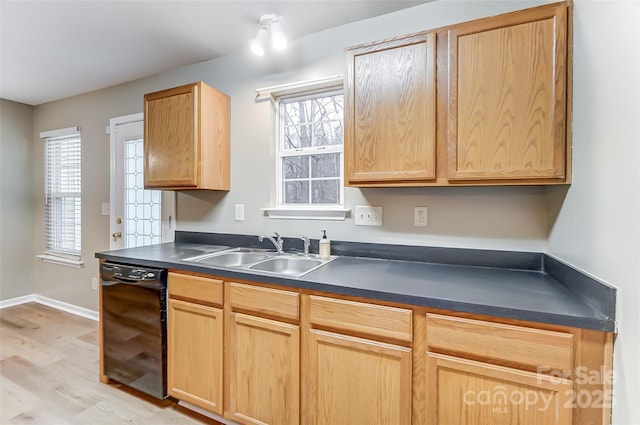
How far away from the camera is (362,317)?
1276 mm

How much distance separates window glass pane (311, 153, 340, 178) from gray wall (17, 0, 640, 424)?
0.79ft

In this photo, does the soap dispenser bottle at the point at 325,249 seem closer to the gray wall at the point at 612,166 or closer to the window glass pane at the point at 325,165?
the window glass pane at the point at 325,165

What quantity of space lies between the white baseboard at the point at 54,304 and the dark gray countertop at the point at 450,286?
198 cm

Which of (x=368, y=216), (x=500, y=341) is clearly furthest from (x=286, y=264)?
(x=500, y=341)

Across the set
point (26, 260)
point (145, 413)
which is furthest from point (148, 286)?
point (26, 260)

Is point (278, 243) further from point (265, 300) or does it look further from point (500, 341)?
point (500, 341)

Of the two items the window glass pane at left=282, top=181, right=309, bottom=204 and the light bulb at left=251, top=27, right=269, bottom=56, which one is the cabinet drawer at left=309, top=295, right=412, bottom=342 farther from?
the light bulb at left=251, top=27, right=269, bottom=56

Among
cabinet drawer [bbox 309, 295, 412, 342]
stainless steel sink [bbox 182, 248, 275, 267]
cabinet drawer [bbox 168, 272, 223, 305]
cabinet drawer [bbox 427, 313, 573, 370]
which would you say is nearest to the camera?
cabinet drawer [bbox 427, 313, 573, 370]

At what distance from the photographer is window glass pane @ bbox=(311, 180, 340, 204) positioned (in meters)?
2.14

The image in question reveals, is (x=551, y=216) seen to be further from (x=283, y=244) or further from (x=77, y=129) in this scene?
(x=77, y=129)

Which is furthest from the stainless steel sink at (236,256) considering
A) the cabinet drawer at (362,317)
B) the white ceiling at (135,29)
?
the white ceiling at (135,29)

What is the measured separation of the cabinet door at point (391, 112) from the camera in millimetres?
1489

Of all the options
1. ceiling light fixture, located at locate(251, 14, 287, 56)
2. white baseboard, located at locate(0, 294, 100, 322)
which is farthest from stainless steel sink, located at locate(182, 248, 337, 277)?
white baseboard, located at locate(0, 294, 100, 322)

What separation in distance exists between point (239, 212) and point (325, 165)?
0.79 metres
